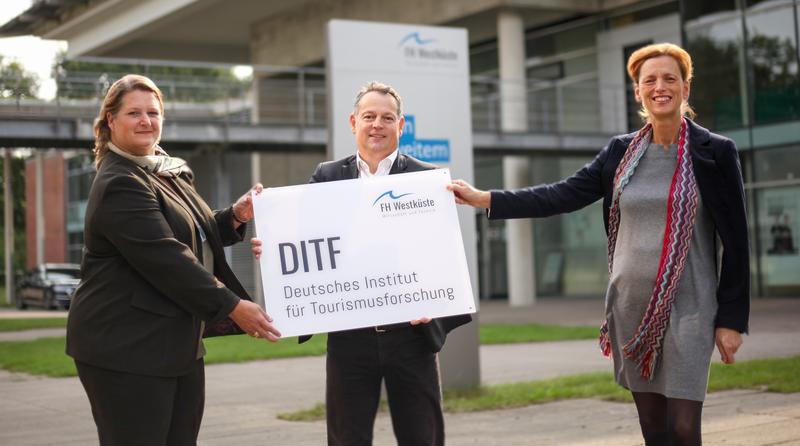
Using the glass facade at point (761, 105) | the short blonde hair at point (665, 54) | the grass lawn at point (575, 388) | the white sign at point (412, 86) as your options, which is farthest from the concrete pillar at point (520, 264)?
the short blonde hair at point (665, 54)

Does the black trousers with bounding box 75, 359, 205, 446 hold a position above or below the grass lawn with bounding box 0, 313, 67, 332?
above

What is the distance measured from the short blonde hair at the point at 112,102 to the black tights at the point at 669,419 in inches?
91.6

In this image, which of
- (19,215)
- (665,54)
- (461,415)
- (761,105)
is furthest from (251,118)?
(19,215)

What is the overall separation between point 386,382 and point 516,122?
2277cm

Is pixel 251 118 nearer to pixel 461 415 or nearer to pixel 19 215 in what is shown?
pixel 461 415

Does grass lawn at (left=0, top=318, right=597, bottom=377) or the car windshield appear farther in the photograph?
the car windshield

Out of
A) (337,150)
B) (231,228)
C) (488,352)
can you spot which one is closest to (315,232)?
(231,228)

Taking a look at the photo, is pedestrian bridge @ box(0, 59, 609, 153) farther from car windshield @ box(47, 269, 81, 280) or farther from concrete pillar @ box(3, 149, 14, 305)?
concrete pillar @ box(3, 149, 14, 305)

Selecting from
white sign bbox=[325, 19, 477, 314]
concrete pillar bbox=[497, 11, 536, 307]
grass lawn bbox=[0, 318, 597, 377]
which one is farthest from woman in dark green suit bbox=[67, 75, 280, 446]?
concrete pillar bbox=[497, 11, 536, 307]

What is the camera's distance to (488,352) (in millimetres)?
14328

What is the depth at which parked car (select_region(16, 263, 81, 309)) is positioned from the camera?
33.2 m

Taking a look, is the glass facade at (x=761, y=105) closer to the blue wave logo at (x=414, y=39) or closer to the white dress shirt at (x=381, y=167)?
the blue wave logo at (x=414, y=39)

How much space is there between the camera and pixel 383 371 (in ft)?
14.1

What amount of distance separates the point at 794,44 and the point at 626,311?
20.6 m
